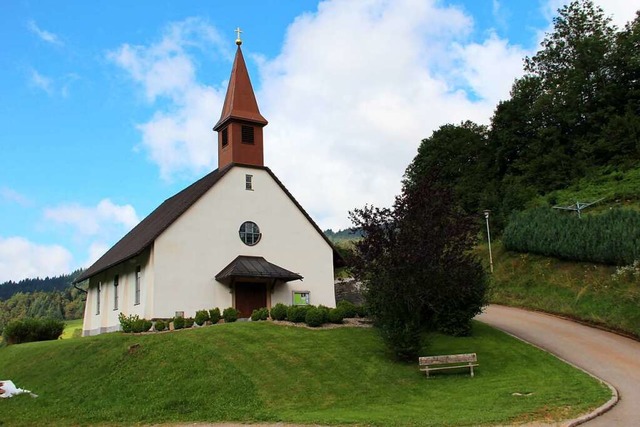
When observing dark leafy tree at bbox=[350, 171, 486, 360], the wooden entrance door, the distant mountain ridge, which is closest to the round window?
the wooden entrance door

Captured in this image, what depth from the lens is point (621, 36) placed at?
154 ft

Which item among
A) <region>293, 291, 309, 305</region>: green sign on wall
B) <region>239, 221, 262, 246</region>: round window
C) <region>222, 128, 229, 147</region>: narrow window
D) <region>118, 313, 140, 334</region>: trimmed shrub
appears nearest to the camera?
<region>118, 313, 140, 334</region>: trimmed shrub

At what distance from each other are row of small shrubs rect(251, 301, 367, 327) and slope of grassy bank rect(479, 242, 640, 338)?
27.1 feet

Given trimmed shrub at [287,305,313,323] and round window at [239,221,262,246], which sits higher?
round window at [239,221,262,246]

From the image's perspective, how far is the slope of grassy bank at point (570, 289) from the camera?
22.9m

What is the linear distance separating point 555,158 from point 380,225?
101 ft

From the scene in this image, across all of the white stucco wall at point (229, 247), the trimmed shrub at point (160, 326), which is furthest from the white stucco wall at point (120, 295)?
the trimmed shrub at point (160, 326)

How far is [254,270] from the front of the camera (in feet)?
87.1

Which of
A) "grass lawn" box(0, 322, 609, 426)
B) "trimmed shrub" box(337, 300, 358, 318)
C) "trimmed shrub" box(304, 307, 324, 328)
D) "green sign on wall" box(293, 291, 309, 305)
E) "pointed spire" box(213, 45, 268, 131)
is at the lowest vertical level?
"grass lawn" box(0, 322, 609, 426)

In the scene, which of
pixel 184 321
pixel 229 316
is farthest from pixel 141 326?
pixel 229 316

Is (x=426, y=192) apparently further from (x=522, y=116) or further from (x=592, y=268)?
(x=522, y=116)

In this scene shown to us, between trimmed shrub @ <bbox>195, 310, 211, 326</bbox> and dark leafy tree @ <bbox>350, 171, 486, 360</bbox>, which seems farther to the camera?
trimmed shrub @ <bbox>195, 310, 211, 326</bbox>

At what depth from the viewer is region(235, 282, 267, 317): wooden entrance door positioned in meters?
27.3

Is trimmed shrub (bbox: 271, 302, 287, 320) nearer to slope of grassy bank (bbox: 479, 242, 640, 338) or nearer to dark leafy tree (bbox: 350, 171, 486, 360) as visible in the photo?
dark leafy tree (bbox: 350, 171, 486, 360)
